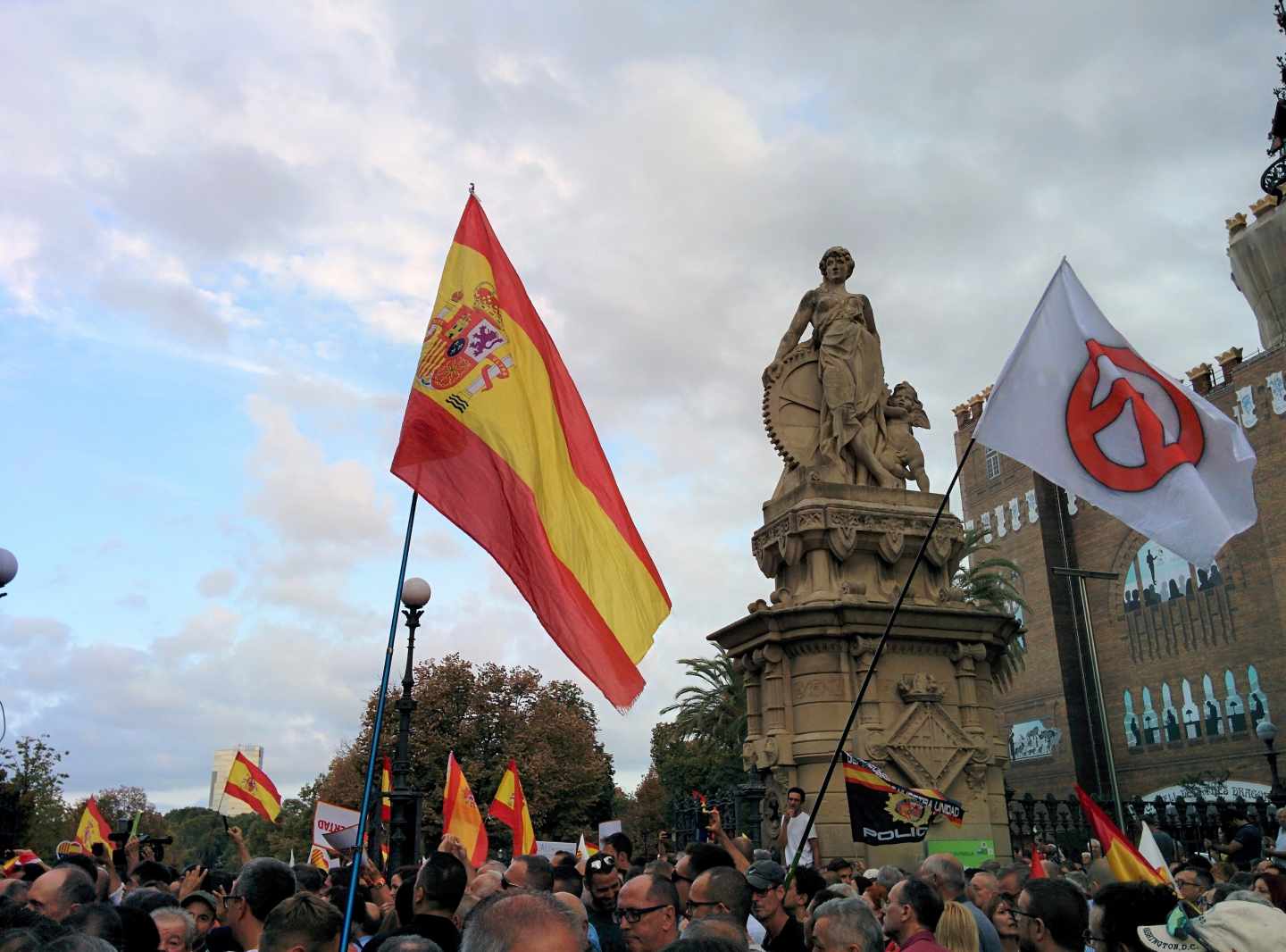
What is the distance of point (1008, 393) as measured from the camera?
274 inches

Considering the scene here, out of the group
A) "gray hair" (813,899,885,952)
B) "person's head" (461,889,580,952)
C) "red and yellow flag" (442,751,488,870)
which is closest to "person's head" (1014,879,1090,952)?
"gray hair" (813,899,885,952)

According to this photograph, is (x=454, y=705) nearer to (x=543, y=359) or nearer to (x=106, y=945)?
(x=543, y=359)

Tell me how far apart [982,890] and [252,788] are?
10144 millimetres

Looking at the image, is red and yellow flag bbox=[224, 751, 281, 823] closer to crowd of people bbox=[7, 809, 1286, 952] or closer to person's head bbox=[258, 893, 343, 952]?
crowd of people bbox=[7, 809, 1286, 952]

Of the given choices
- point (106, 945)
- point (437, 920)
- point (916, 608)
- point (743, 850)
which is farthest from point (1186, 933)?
point (916, 608)

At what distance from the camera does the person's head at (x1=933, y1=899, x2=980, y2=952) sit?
522 cm

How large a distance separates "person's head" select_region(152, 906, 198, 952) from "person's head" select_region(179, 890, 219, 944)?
120 cm

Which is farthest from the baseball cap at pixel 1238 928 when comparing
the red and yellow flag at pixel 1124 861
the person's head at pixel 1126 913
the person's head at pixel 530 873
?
the person's head at pixel 530 873

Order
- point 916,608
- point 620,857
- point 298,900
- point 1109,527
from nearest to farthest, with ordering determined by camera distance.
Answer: point 298,900 → point 620,857 → point 916,608 → point 1109,527

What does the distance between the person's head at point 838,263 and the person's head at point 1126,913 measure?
12380 millimetres

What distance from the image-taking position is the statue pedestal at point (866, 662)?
518 inches

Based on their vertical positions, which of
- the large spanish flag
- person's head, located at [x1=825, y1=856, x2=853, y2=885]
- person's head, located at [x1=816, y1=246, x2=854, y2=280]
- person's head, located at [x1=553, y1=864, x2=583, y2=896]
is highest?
person's head, located at [x1=816, y1=246, x2=854, y2=280]

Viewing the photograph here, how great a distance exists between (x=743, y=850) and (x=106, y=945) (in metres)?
6.15

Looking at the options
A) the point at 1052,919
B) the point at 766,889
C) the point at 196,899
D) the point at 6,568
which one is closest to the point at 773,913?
the point at 766,889
